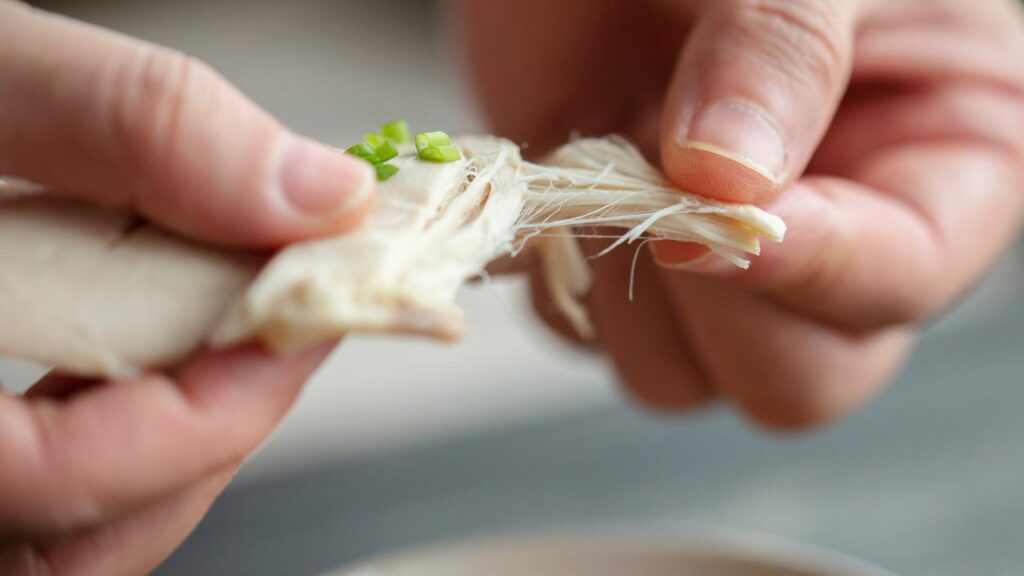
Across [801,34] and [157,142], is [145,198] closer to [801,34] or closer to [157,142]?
[157,142]

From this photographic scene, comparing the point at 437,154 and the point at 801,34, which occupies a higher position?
the point at 801,34

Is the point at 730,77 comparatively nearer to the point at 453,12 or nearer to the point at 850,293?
the point at 850,293

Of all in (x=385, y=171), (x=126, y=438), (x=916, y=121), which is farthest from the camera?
(x=916, y=121)

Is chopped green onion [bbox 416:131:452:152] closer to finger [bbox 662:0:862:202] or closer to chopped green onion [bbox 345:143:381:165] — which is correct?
chopped green onion [bbox 345:143:381:165]

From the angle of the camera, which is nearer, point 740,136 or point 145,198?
point 145,198

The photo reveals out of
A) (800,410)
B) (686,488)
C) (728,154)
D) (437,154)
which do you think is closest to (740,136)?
(728,154)

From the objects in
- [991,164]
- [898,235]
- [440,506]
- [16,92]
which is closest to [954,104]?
[991,164]

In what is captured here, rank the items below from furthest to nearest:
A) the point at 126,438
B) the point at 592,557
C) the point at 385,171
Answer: the point at 592,557 < the point at 385,171 < the point at 126,438
